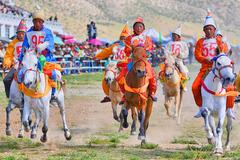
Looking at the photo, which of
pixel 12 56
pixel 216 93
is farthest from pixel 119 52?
pixel 216 93

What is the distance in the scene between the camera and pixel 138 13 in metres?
143

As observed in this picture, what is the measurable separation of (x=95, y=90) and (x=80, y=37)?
73.3 metres

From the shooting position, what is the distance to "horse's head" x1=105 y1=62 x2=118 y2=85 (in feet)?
57.4

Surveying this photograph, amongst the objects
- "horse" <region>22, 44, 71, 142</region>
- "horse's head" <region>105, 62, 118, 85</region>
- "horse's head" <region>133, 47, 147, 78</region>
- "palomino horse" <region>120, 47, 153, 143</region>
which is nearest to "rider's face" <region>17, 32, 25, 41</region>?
"horse" <region>22, 44, 71, 142</region>

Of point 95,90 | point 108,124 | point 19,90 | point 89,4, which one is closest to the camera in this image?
point 19,90

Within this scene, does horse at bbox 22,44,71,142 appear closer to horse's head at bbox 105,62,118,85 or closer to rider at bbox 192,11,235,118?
rider at bbox 192,11,235,118

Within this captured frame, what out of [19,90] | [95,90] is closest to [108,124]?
[19,90]

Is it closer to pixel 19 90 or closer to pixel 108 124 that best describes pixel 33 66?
pixel 19 90

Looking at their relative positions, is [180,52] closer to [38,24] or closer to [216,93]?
[38,24]

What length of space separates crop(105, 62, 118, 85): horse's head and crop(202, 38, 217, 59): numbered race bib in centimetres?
551

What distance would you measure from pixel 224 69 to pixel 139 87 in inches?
89.9

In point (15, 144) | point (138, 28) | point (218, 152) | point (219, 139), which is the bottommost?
point (15, 144)

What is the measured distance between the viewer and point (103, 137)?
14586 mm

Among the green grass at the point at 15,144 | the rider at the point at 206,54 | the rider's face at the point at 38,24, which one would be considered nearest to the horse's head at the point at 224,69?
the rider at the point at 206,54
